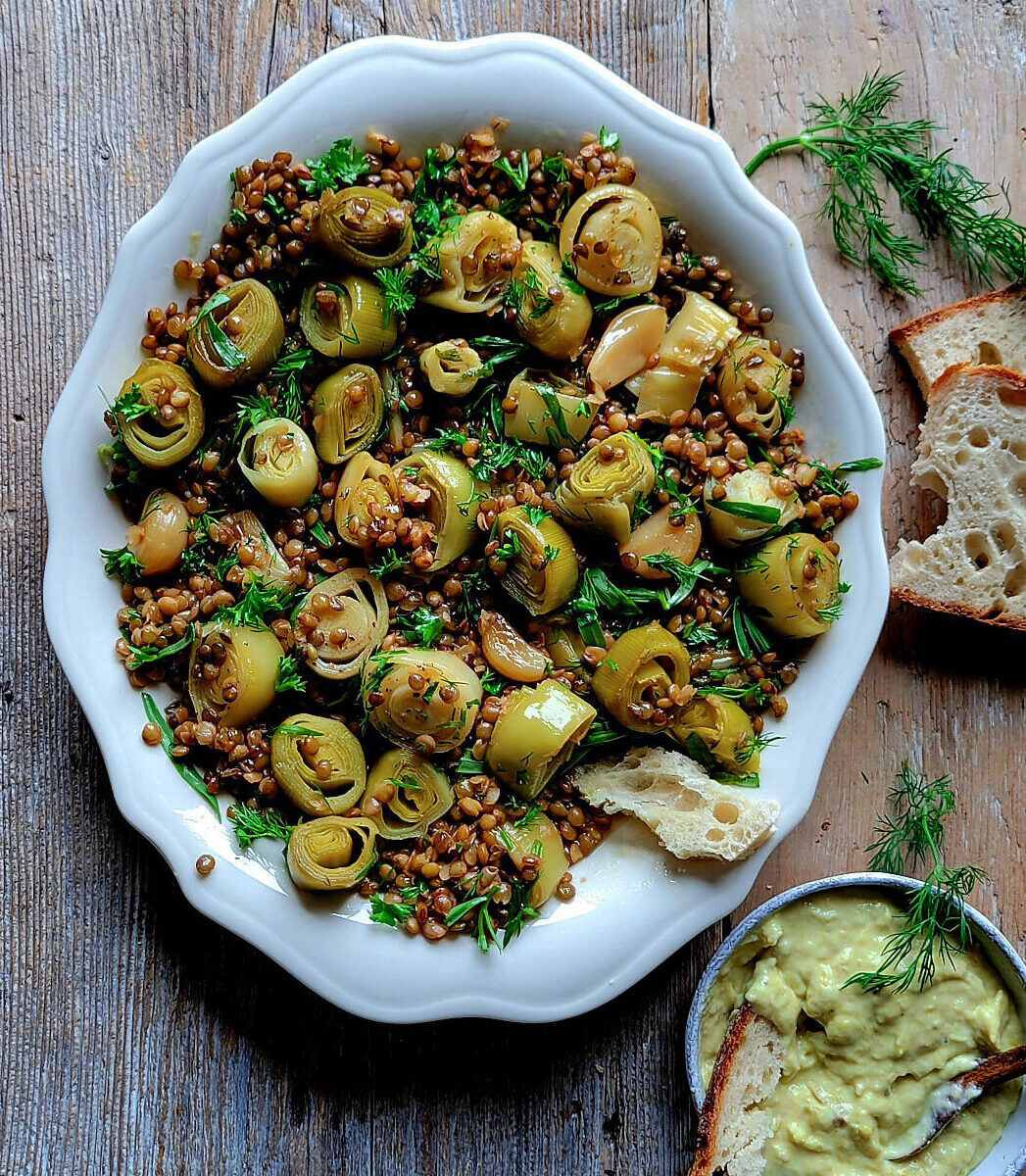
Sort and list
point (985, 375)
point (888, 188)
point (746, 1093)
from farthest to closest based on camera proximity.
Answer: point (888, 188) → point (985, 375) → point (746, 1093)

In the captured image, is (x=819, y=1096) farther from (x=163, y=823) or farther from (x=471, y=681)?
(x=163, y=823)

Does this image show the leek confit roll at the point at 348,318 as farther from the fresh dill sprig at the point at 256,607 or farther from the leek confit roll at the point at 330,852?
the leek confit roll at the point at 330,852

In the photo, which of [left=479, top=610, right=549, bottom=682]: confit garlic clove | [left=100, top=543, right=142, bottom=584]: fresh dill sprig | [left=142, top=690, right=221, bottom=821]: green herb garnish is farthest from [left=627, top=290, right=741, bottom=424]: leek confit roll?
[left=142, top=690, right=221, bottom=821]: green herb garnish

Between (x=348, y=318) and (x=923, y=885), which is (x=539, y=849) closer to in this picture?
(x=923, y=885)

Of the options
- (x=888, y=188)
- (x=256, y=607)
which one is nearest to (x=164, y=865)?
(x=256, y=607)

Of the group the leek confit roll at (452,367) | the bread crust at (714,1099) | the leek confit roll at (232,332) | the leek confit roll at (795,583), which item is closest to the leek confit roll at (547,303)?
the leek confit roll at (452,367)

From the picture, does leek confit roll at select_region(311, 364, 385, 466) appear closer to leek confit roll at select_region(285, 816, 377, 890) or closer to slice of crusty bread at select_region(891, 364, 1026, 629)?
leek confit roll at select_region(285, 816, 377, 890)

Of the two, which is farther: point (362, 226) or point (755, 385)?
point (755, 385)
